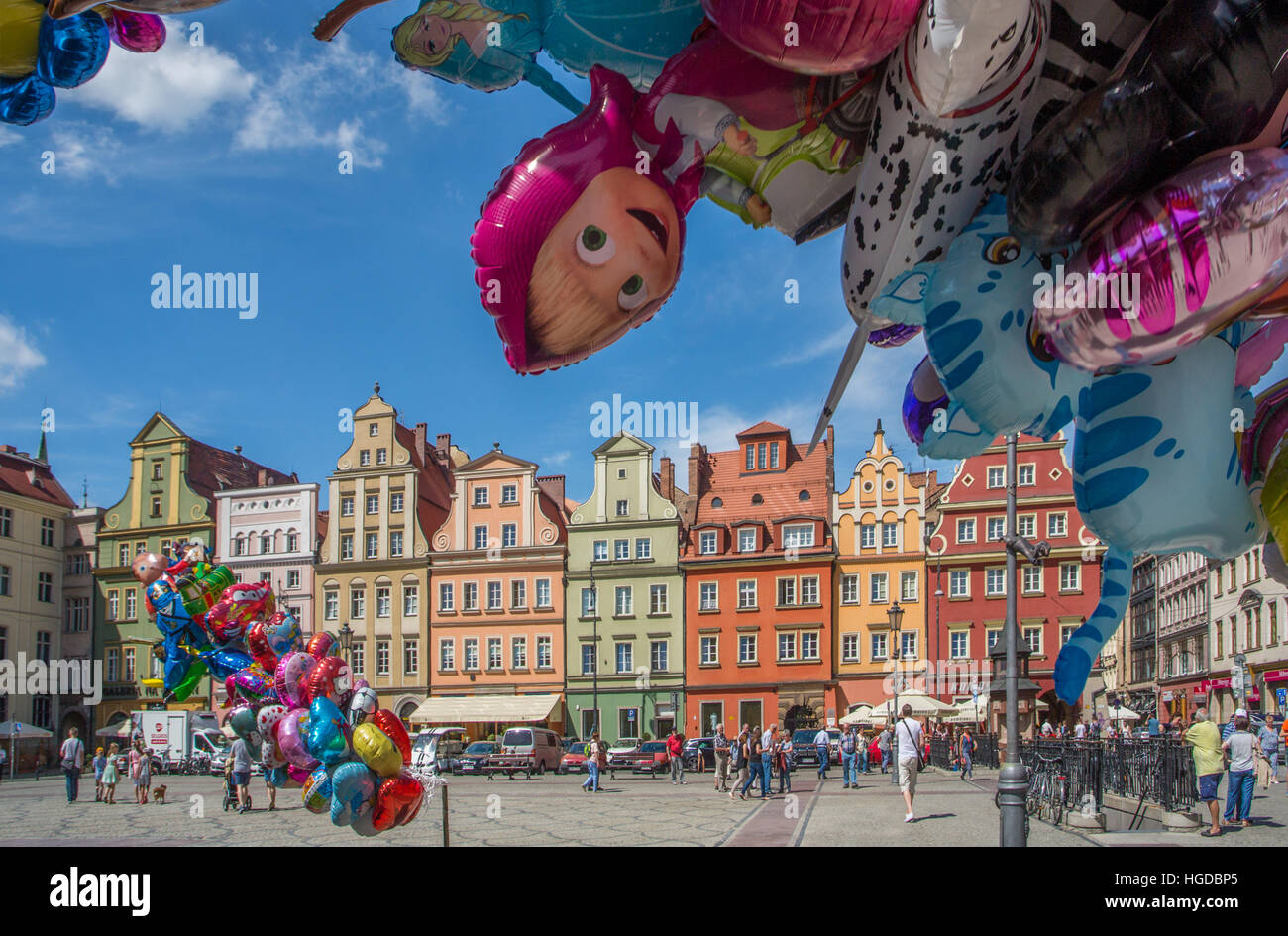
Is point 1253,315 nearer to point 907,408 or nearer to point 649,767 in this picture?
point 907,408

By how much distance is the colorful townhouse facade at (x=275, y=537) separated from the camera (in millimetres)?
44125

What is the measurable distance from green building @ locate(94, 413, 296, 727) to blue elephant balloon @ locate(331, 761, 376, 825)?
42.3m

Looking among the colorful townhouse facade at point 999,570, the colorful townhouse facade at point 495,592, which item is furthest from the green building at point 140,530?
the colorful townhouse facade at point 999,570

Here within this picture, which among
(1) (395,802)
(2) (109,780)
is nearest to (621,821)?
(1) (395,802)

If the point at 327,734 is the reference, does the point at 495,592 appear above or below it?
above

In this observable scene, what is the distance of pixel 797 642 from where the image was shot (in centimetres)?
4128

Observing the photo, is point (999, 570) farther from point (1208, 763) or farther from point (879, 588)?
point (1208, 763)

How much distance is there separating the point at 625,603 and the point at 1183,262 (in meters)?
41.2

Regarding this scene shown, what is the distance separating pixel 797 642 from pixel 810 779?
14605mm

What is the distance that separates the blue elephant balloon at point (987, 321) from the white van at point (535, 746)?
30.8 m

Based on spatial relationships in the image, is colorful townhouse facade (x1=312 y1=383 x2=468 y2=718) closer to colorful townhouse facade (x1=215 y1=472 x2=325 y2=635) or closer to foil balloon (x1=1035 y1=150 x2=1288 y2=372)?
colorful townhouse facade (x1=215 y1=472 x2=325 y2=635)

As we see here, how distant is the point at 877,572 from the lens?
41.2 metres

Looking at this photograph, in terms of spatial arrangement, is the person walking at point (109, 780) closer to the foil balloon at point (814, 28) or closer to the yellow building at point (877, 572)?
the foil balloon at point (814, 28)

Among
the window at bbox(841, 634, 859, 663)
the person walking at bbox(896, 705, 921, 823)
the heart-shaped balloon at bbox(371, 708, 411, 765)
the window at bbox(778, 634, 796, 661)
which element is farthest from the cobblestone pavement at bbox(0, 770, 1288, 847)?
the window at bbox(778, 634, 796, 661)
